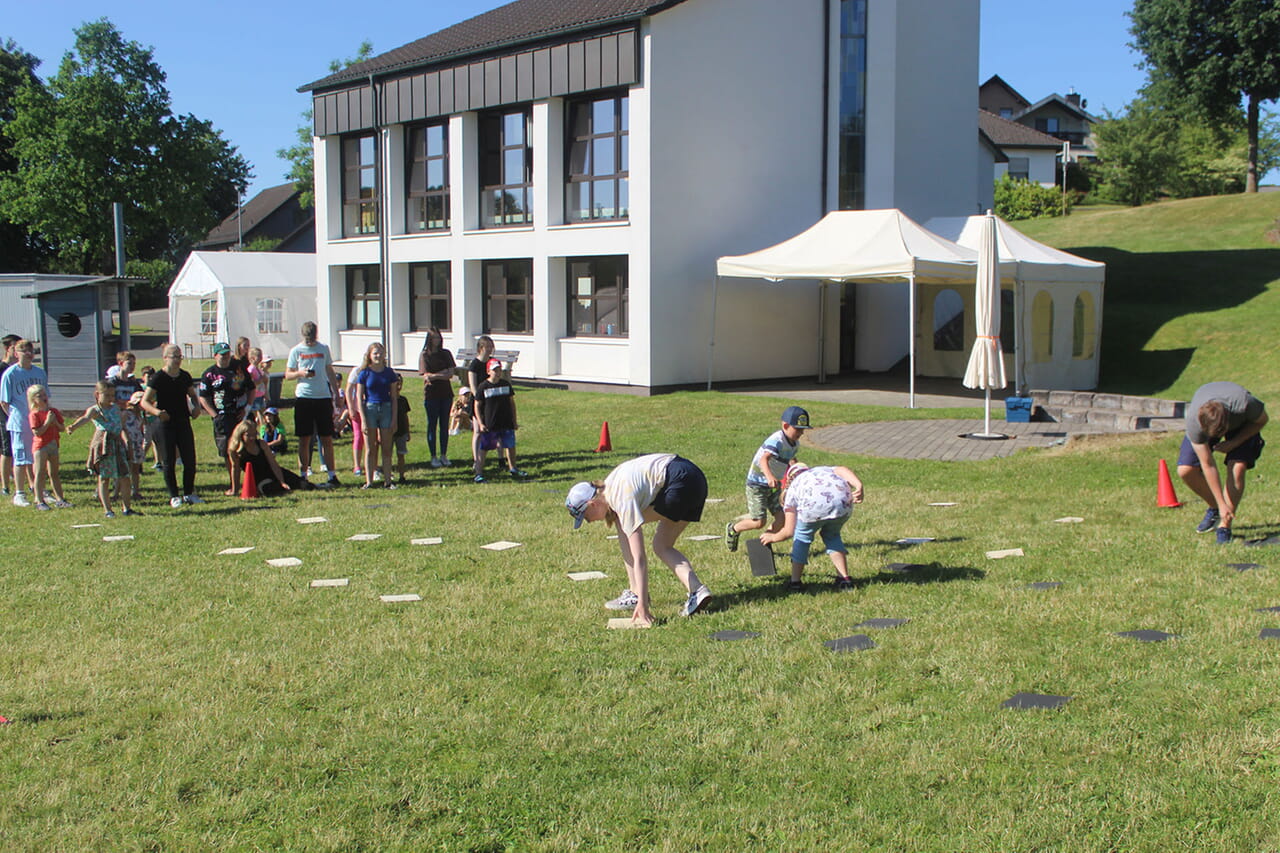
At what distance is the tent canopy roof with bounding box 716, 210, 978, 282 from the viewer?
21.0 m

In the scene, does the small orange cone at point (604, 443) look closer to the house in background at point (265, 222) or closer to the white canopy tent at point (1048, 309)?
the white canopy tent at point (1048, 309)

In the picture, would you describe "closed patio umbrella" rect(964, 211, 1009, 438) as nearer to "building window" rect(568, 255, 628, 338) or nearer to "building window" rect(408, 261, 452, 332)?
"building window" rect(568, 255, 628, 338)

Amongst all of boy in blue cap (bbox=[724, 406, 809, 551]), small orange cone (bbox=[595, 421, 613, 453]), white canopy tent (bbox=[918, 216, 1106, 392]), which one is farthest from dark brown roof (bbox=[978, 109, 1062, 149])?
boy in blue cap (bbox=[724, 406, 809, 551])

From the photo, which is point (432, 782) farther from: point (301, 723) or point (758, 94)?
point (758, 94)

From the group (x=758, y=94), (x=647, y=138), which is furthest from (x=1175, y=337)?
(x=647, y=138)

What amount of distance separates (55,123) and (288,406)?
3925 cm

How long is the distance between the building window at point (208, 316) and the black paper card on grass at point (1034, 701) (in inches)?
1454

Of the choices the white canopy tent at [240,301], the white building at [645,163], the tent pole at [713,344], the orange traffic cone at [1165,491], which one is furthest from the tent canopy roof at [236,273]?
the orange traffic cone at [1165,491]

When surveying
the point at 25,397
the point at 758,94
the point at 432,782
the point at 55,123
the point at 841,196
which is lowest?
the point at 432,782

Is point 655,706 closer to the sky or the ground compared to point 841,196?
closer to the ground

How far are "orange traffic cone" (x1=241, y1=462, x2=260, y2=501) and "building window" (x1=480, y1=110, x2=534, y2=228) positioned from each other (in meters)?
15.6

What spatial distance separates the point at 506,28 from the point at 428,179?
446 cm

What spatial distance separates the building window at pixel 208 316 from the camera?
38375 mm

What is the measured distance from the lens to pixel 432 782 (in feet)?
15.1
